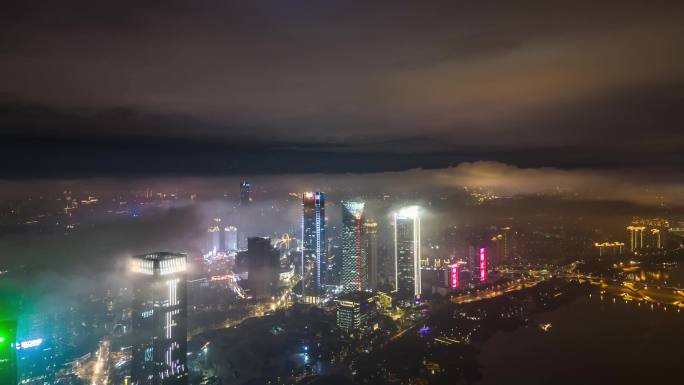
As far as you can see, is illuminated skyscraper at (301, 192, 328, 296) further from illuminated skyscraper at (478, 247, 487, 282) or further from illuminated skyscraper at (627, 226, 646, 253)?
illuminated skyscraper at (627, 226, 646, 253)

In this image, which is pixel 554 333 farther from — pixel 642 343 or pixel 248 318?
pixel 248 318

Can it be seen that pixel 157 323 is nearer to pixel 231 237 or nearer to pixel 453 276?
pixel 453 276

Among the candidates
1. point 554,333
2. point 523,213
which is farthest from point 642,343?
point 523,213

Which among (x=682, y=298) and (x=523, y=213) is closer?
(x=682, y=298)

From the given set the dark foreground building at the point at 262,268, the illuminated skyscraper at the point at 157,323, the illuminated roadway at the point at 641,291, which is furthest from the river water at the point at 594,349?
the dark foreground building at the point at 262,268

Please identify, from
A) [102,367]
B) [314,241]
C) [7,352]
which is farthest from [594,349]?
[102,367]

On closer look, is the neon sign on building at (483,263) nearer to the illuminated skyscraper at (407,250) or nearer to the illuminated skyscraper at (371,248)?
the illuminated skyscraper at (407,250)
